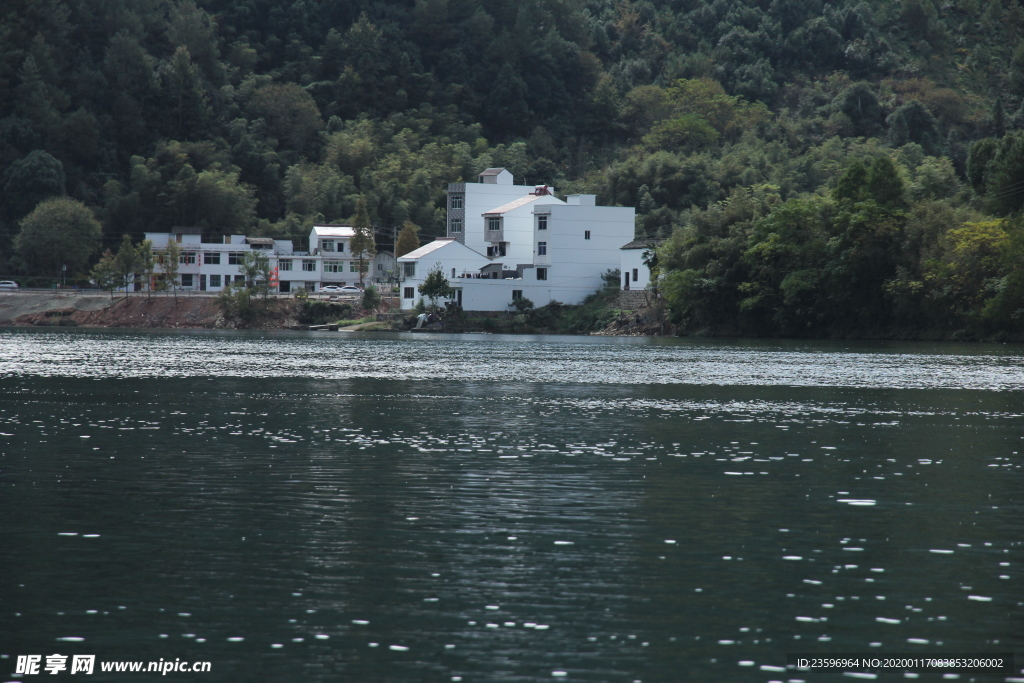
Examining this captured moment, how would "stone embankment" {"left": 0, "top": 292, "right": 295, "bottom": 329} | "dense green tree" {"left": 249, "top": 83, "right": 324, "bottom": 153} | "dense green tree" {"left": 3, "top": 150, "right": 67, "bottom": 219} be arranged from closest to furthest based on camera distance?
"stone embankment" {"left": 0, "top": 292, "right": 295, "bottom": 329}, "dense green tree" {"left": 3, "top": 150, "right": 67, "bottom": 219}, "dense green tree" {"left": 249, "top": 83, "right": 324, "bottom": 153}

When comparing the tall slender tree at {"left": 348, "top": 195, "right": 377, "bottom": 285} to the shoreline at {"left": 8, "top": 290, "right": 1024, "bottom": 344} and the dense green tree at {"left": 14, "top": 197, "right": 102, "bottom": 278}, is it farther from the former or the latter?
the dense green tree at {"left": 14, "top": 197, "right": 102, "bottom": 278}

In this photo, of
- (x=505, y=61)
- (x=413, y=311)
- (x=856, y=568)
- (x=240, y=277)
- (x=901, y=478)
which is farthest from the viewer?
(x=505, y=61)

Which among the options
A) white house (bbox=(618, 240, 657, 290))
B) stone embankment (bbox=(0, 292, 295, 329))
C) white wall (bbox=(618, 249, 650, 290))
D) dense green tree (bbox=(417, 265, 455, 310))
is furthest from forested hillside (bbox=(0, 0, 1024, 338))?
dense green tree (bbox=(417, 265, 455, 310))

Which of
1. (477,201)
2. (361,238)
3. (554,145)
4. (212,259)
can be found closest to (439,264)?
(477,201)

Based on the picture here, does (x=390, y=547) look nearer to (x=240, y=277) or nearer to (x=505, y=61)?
(x=240, y=277)

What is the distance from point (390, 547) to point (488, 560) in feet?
4.39

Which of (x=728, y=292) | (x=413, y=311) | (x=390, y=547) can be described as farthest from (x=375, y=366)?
(x=413, y=311)

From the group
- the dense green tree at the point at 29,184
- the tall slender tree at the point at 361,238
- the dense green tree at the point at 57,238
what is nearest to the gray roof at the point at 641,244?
the tall slender tree at the point at 361,238

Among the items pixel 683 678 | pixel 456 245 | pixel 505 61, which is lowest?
pixel 683 678

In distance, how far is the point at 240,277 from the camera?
129 metres

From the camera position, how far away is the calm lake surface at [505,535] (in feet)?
33.1

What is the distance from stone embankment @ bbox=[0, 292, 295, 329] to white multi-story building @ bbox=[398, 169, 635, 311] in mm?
16605

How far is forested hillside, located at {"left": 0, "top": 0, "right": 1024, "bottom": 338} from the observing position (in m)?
83.3

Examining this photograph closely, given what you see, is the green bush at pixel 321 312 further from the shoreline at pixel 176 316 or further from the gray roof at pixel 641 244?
the gray roof at pixel 641 244
